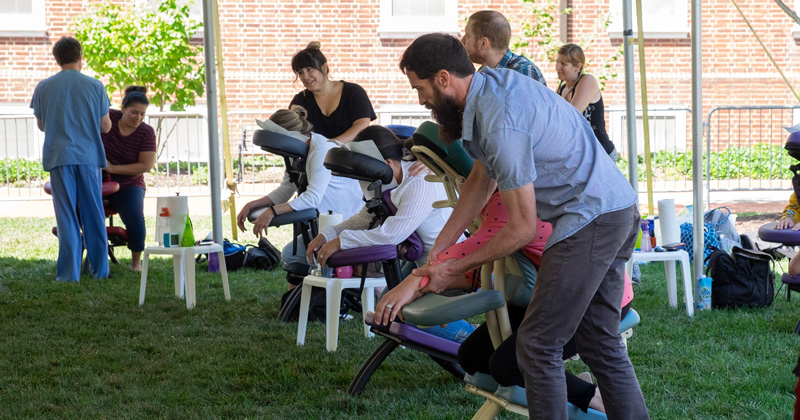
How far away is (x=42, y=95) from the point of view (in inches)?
260

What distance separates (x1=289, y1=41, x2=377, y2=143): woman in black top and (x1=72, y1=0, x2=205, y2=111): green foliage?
6.76m

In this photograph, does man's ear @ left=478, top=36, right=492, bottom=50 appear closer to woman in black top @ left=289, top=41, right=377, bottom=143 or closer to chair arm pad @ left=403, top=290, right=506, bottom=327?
woman in black top @ left=289, top=41, right=377, bottom=143

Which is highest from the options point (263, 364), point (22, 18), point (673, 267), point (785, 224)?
point (22, 18)

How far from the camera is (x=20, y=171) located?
1239 cm

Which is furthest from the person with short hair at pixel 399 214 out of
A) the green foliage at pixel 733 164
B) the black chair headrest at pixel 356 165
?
the green foliage at pixel 733 164

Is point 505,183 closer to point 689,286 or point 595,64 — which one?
point 689,286

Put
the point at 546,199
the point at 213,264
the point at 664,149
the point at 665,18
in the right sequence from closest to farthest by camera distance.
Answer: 1. the point at 546,199
2. the point at 213,264
3. the point at 664,149
4. the point at 665,18

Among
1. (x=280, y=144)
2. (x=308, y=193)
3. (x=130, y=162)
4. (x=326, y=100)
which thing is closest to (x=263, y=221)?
(x=308, y=193)

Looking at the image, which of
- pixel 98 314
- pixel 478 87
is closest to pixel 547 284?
pixel 478 87

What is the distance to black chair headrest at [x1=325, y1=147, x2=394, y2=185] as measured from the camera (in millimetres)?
3523

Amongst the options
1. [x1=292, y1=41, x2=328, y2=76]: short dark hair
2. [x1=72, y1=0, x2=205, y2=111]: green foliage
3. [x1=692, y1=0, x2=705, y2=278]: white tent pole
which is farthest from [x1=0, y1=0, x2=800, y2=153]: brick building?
[x1=692, y1=0, x2=705, y2=278]: white tent pole

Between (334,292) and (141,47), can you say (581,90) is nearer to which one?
(334,292)

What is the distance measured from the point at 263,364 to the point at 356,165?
1118mm

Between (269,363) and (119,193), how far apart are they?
12.0ft
